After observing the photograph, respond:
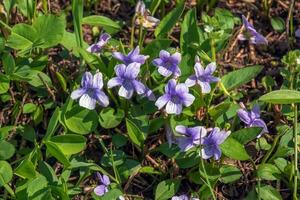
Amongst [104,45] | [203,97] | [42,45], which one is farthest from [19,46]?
[203,97]

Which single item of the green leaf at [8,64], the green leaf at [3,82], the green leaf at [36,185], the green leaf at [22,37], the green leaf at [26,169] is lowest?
the green leaf at [36,185]

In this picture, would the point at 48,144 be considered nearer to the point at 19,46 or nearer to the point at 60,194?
the point at 60,194

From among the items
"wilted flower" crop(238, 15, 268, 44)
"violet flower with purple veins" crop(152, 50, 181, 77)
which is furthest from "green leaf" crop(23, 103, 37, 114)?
"wilted flower" crop(238, 15, 268, 44)


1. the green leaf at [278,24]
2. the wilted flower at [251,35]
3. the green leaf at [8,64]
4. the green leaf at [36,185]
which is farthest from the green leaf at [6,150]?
the green leaf at [278,24]

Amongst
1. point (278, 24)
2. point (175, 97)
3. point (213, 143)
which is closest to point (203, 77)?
point (175, 97)

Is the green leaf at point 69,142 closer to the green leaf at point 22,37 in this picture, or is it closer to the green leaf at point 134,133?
the green leaf at point 134,133

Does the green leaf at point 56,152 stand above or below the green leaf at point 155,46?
below
